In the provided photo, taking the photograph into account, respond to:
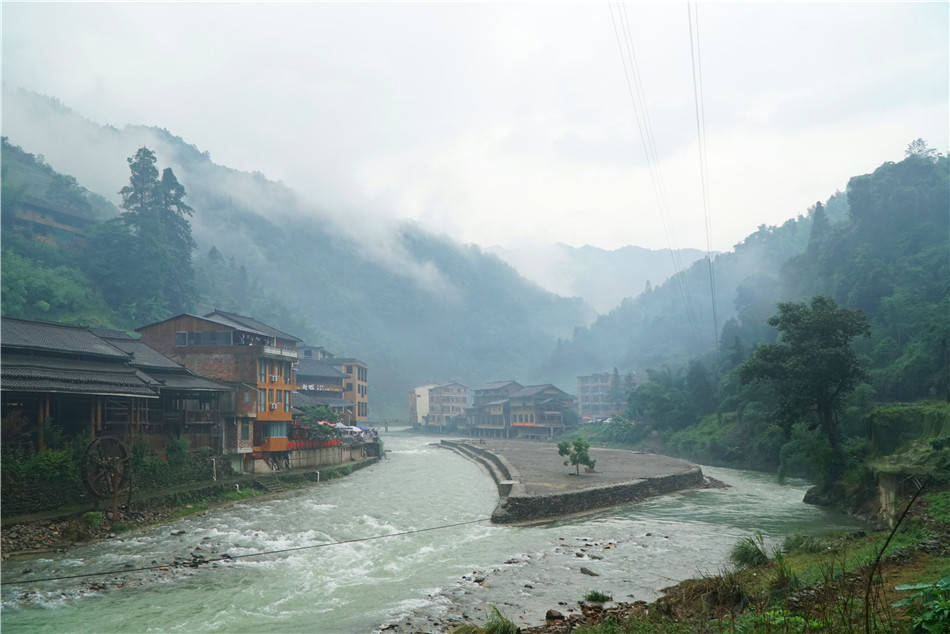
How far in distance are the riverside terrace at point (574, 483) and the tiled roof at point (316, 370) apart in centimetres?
2360

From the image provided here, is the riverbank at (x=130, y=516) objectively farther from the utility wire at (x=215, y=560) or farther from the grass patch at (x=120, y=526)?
the utility wire at (x=215, y=560)

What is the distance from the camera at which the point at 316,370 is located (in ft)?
215

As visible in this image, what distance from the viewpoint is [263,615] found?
1427cm

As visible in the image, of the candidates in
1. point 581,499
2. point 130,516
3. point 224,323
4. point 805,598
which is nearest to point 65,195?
point 224,323

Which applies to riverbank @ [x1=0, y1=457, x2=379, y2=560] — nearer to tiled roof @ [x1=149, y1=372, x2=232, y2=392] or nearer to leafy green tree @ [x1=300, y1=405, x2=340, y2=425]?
leafy green tree @ [x1=300, y1=405, x2=340, y2=425]

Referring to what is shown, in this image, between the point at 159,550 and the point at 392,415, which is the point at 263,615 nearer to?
the point at 159,550

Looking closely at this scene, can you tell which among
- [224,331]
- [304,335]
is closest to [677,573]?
[224,331]

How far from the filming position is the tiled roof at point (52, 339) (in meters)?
25.2

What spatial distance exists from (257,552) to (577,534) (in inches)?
454

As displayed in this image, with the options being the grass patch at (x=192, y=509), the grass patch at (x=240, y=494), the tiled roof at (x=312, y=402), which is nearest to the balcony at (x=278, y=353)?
the tiled roof at (x=312, y=402)

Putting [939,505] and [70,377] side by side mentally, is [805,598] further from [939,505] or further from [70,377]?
[70,377]

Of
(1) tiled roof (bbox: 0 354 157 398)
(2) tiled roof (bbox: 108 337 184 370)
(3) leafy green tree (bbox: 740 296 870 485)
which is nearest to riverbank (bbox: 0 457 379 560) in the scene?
(1) tiled roof (bbox: 0 354 157 398)

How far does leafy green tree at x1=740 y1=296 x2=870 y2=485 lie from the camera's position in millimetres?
26688

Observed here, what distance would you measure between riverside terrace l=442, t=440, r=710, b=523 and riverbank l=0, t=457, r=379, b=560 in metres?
13.3
